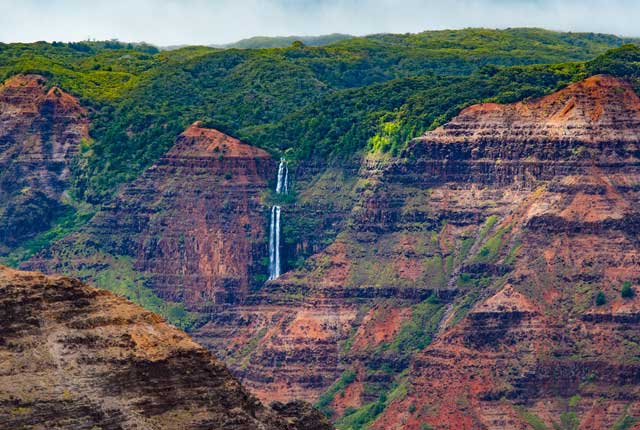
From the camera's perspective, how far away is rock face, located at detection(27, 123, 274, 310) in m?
191

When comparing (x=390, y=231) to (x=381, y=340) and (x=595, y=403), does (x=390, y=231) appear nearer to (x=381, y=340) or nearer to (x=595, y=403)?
(x=381, y=340)

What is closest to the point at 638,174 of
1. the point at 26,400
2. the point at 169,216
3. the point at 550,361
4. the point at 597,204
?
the point at 597,204

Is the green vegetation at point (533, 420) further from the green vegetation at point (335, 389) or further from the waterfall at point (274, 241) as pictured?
the waterfall at point (274, 241)

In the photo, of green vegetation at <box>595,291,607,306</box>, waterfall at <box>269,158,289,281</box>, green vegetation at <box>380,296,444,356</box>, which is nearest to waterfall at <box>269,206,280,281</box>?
waterfall at <box>269,158,289,281</box>

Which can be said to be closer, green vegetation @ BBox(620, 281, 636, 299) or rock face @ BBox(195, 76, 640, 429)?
rock face @ BBox(195, 76, 640, 429)

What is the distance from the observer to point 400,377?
17362 centimetres

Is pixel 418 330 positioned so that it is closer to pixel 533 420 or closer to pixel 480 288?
pixel 480 288

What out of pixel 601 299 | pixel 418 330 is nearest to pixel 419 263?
pixel 418 330

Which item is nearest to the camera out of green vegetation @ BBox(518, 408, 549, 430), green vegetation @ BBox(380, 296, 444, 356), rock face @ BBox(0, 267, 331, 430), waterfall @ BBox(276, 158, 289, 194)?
rock face @ BBox(0, 267, 331, 430)

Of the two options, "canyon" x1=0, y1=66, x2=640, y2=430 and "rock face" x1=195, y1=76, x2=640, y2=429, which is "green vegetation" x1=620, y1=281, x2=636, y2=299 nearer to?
"canyon" x1=0, y1=66, x2=640, y2=430

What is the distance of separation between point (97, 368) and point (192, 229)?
97.1m

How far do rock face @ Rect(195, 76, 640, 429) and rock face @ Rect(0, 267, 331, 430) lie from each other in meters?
67.2

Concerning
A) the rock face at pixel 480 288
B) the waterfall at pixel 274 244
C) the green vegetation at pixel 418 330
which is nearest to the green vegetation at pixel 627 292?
the rock face at pixel 480 288

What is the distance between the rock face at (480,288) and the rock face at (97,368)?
220ft
